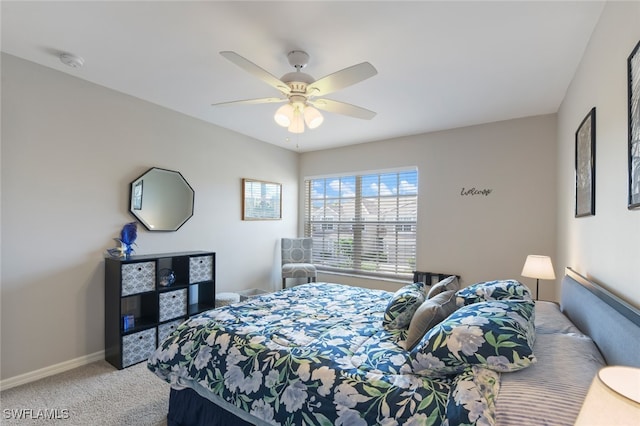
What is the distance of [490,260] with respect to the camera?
12.1 feet

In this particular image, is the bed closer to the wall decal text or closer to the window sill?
the wall decal text

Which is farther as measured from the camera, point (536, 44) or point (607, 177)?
point (536, 44)

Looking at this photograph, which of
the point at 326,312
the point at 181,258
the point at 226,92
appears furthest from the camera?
the point at 181,258

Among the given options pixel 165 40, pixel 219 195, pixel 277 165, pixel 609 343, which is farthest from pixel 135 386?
pixel 277 165

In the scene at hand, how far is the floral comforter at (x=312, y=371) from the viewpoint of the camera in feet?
3.96

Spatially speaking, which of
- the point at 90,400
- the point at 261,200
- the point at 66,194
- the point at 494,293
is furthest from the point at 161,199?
the point at 494,293

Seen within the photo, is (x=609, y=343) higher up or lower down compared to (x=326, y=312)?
higher up

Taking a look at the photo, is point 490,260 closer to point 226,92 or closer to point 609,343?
point 609,343

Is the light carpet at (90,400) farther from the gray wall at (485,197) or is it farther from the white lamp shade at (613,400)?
the gray wall at (485,197)

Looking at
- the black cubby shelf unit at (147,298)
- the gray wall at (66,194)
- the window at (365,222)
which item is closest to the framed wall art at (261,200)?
the window at (365,222)

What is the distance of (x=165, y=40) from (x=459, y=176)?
351 centimetres

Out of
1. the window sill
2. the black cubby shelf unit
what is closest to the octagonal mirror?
the black cubby shelf unit

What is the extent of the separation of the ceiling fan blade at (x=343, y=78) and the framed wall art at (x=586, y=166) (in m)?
1.45

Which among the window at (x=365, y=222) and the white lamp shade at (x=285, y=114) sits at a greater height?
the white lamp shade at (x=285, y=114)
